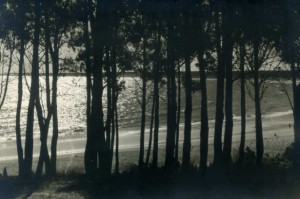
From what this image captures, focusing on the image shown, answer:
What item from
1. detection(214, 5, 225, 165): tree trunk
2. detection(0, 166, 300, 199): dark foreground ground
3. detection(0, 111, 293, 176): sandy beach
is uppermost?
detection(214, 5, 225, 165): tree trunk

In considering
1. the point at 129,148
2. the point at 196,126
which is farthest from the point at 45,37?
the point at 196,126

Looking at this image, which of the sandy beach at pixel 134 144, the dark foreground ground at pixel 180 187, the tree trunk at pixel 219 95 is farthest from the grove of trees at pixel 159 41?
the sandy beach at pixel 134 144

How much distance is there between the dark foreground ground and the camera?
13539mm

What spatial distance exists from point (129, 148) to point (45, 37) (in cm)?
2097

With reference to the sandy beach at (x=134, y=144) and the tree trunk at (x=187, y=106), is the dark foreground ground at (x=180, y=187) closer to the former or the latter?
the tree trunk at (x=187, y=106)

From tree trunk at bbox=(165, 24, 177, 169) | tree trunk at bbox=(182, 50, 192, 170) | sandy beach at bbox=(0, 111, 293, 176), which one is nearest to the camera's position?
tree trunk at bbox=(182, 50, 192, 170)

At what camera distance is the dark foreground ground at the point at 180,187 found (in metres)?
13.5

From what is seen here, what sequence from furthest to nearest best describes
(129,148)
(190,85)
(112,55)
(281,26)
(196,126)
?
(196,126) < (129,148) < (190,85) < (112,55) < (281,26)

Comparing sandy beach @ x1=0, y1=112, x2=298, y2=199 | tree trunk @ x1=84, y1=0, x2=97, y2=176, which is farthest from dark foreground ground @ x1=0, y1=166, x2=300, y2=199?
tree trunk @ x1=84, y1=0, x2=97, y2=176

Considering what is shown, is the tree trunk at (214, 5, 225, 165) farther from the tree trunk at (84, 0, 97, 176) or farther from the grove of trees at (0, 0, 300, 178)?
the tree trunk at (84, 0, 97, 176)

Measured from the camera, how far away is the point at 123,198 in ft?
43.4

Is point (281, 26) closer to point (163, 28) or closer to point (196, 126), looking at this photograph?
point (163, 28)

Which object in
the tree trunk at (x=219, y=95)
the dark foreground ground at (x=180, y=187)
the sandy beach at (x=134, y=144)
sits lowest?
the sandy beach at (x=134, y=144)

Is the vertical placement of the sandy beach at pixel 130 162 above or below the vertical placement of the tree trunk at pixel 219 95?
below
